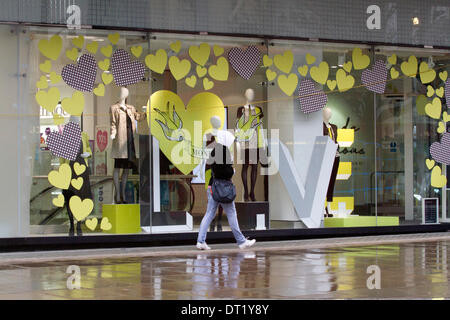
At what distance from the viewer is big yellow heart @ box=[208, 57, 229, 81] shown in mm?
16781

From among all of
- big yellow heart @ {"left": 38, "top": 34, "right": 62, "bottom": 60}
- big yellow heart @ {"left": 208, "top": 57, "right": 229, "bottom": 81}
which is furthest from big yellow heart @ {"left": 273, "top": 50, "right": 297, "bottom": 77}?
big yellow heart @ {"left": 38, "top": 34, "right": 62, "bottom": 60}

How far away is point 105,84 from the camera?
1588 centimetres

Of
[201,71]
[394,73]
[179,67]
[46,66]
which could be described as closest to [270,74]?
[201,71]

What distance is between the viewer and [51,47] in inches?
610

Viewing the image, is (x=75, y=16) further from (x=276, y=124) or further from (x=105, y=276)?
(x=105, y=276)

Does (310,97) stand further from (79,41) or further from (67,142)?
(67,142)

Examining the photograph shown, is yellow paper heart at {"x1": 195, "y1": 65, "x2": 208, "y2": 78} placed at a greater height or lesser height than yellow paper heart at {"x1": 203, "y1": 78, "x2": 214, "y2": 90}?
greater

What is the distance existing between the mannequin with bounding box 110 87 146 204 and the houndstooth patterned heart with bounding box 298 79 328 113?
136 inches

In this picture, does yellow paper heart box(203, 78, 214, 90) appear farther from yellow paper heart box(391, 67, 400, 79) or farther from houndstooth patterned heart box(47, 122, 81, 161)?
yellow paper heart box(391, 67, 400, 79)

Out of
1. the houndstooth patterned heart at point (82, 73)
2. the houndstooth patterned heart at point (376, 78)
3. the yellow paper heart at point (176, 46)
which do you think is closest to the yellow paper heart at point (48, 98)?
the houndstooth patterned heart at point (82, 73)

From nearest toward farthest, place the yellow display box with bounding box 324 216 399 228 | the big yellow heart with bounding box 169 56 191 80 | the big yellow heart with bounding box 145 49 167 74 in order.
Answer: the big yellow heart with bounding box 145 49 167 74
the big yellow heart with bounding box 169 56 191 80
the yellow display box with bounding box 324 216 399 228

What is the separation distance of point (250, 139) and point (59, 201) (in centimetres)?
394

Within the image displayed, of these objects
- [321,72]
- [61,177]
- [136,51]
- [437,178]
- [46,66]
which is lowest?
[437,178]

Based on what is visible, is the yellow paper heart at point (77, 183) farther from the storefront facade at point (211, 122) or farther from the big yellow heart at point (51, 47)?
the big yellow heart at point (51, 47)
